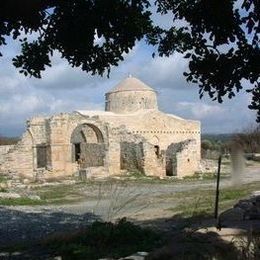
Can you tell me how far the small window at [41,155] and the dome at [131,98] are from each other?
12.0 m

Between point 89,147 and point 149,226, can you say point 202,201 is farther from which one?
point 89,147

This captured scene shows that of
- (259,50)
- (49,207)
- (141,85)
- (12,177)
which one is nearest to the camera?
(259,50)

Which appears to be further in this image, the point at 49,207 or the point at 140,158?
the point at 140,158

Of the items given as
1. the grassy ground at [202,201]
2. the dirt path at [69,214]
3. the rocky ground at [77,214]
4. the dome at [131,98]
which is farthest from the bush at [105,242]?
the dome at [131,98]

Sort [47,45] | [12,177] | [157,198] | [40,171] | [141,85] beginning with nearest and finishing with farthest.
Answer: [47,45] → [157,198] → [12,177] → [40,171] → [141,85]

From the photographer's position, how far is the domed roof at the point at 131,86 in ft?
148

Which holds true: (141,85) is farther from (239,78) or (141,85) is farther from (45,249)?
(239,78)

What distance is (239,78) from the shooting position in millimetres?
5418

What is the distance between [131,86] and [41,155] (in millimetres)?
14192

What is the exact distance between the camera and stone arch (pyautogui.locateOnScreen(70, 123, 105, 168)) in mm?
32938

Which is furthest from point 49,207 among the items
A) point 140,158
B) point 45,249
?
point 140,158

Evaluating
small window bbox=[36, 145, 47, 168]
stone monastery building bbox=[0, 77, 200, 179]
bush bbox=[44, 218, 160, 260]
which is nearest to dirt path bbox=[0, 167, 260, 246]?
bush bbox=[44, 218, 160, 260]

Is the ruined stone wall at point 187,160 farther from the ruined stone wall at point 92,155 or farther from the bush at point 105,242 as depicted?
the bush at point 105,242

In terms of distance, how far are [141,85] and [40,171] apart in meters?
17.4
